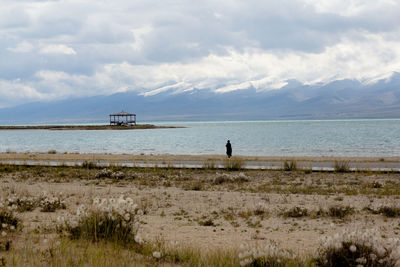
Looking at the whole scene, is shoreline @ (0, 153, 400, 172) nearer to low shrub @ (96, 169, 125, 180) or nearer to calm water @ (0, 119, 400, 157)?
low shrub @ (96, 169, 125, 180)

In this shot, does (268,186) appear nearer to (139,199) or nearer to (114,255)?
(139,199)

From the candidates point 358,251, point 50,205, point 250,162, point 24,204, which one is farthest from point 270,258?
point 250,162

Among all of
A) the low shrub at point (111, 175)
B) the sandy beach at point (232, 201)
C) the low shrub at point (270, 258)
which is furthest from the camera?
the low shrub at point (111, 175)

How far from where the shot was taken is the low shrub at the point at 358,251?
15.1ft

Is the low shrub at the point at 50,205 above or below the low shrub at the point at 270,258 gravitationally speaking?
below

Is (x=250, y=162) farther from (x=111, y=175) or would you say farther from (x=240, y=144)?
(x=240, y=144)

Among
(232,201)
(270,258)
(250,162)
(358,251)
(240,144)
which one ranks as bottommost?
(232,201)

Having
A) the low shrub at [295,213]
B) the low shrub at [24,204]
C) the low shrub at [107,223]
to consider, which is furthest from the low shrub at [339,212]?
the low shrub at [24,204]

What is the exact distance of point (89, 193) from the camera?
520 inches

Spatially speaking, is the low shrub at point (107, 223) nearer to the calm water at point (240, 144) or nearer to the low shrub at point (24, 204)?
the low shrub at point (24, 204)

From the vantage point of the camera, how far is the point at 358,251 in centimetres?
482

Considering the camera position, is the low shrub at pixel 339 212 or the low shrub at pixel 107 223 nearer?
the low shrub at pixel 107 223

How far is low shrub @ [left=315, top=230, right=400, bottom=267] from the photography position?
4617mm

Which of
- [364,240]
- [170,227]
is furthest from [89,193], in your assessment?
[364,240]
